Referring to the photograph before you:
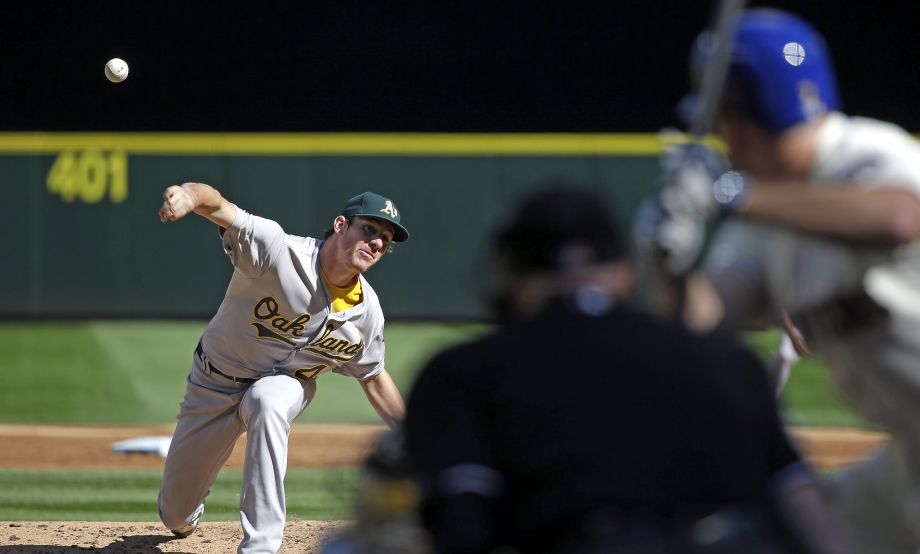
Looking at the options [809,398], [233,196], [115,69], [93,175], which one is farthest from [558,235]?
[93,175]

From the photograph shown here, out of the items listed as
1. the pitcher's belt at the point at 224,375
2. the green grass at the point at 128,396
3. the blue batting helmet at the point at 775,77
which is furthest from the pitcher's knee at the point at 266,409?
the blue batting helmet at the point at 775,77

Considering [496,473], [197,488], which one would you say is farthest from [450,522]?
[197,488]

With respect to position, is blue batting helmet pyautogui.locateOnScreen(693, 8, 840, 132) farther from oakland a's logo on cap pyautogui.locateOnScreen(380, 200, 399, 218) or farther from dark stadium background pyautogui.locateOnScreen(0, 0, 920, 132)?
dark stadium background pyautogui.locateOnScreen(0, 0, 920, 132)

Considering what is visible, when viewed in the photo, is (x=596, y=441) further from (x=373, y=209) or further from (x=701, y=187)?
(x=373, y=209)

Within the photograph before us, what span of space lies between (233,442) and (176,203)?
152 cm

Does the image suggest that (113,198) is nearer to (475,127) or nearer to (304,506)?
(475,127)

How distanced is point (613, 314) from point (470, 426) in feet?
1.08

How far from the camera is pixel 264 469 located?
5.89 meters

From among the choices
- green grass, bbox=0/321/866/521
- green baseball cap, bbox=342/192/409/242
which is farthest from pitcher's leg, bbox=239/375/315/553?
green grass, bbox=0/321/866/521

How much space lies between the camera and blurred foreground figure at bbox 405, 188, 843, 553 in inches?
84.7

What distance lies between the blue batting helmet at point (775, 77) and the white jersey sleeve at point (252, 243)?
3.52 metres

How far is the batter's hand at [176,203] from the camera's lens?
214 inches

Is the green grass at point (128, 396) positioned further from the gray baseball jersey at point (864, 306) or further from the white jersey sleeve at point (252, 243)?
the gray baseball jersey at point (864, 306)

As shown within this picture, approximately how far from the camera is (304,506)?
790 centimetres
